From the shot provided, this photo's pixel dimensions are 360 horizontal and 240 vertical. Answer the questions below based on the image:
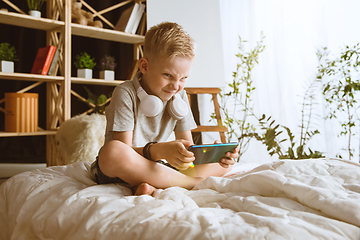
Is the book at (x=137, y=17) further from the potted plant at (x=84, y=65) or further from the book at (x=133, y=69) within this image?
the potted plant at (x=84, y=65)

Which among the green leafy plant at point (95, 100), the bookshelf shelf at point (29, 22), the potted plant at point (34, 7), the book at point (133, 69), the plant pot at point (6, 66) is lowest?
the green leafy plant at point (95, 100)

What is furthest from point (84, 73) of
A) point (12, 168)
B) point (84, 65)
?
point (12, 168)

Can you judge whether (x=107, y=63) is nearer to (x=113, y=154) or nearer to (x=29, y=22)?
(x=29, y=22)

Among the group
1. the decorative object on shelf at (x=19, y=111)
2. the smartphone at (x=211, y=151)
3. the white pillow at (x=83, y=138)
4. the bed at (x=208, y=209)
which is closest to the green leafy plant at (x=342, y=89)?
the bed at (x=208, y=209)

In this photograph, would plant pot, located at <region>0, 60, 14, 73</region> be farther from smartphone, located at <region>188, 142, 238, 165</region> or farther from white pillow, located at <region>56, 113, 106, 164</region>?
smartphone, located at <region>188, 142, 238, 165</region>

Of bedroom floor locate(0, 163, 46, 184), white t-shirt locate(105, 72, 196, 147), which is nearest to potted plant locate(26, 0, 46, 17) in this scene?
bedroom floor locate(0, 163, 46, 184)

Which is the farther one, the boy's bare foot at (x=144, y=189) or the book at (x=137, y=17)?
the book at (x=137, y=17)

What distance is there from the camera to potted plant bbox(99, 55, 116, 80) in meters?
2.36

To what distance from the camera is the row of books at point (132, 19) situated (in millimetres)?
2377

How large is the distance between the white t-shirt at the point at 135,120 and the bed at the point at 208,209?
21 centimetres

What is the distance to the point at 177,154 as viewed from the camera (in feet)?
2.79

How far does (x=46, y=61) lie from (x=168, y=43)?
128cm

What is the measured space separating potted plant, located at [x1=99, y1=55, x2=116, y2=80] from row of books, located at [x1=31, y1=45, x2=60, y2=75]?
36 centimetres

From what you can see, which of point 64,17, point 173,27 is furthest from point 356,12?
point 64,17
